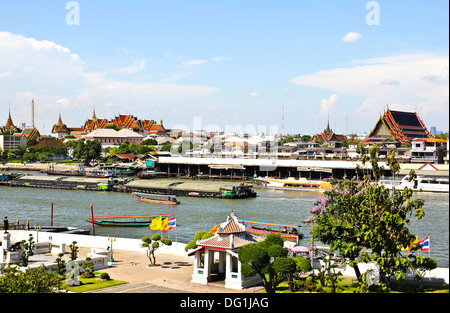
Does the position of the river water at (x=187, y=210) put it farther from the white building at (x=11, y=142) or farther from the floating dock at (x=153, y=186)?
the white building at (x=11, y=142)

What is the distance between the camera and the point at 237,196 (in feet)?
132

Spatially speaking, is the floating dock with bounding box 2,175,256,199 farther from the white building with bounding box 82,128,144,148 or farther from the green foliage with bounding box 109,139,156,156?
the white building with bounding box 82,128,144,148

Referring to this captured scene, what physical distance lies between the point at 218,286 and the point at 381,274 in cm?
429

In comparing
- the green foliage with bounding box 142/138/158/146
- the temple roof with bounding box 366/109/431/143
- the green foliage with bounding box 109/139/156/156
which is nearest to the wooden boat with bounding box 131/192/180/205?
the temple roof with bounding box 366/109/431/143

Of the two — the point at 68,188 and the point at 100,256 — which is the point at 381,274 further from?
the point at 68,188

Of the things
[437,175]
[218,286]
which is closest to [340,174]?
[437,175]

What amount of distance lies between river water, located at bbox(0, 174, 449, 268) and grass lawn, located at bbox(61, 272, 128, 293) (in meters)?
8.70

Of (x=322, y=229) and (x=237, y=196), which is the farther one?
(x=237, y=196)

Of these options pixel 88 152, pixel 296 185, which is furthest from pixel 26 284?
pixel 88 152

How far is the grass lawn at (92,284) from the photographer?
45.5 feet

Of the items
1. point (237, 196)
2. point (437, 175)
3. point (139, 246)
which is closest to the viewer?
point (139, 246)

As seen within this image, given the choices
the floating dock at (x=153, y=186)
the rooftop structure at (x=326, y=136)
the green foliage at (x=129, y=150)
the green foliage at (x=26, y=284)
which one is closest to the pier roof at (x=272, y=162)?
the floating dock at (x=153, y=186)
